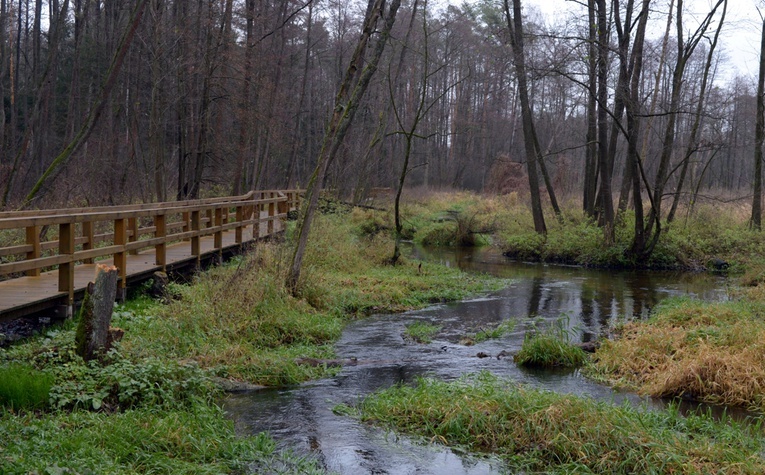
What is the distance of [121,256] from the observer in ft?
34.3

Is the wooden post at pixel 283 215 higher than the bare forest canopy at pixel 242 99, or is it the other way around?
the bare forest canopy at pixel 242 99

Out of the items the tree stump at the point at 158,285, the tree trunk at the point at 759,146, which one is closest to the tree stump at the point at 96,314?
the tree stump at the point at 158,285

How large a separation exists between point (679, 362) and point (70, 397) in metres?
7.25

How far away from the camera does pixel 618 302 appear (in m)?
15.8

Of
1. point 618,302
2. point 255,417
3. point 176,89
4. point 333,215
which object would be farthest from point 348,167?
point 255,417

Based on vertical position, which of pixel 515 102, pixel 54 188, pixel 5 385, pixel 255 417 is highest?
pixel 515 102

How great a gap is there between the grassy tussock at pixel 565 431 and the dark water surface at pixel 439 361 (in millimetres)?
340

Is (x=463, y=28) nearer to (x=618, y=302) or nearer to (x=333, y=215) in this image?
(x=333, y=215)

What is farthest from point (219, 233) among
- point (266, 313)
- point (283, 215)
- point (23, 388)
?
point (23, 388)

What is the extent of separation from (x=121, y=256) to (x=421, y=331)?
5049mm

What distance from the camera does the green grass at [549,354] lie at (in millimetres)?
9922

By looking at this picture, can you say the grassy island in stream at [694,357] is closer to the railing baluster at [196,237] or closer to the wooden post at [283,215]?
the railing baluster at [196,237]

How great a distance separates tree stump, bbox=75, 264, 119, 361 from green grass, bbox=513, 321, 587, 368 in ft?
18.7

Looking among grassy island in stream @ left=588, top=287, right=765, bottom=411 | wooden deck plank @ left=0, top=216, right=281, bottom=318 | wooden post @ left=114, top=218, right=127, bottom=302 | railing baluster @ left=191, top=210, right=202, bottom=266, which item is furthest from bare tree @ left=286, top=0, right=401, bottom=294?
grassy island in stream @ left=588, top=287, right=765, bottom=411
